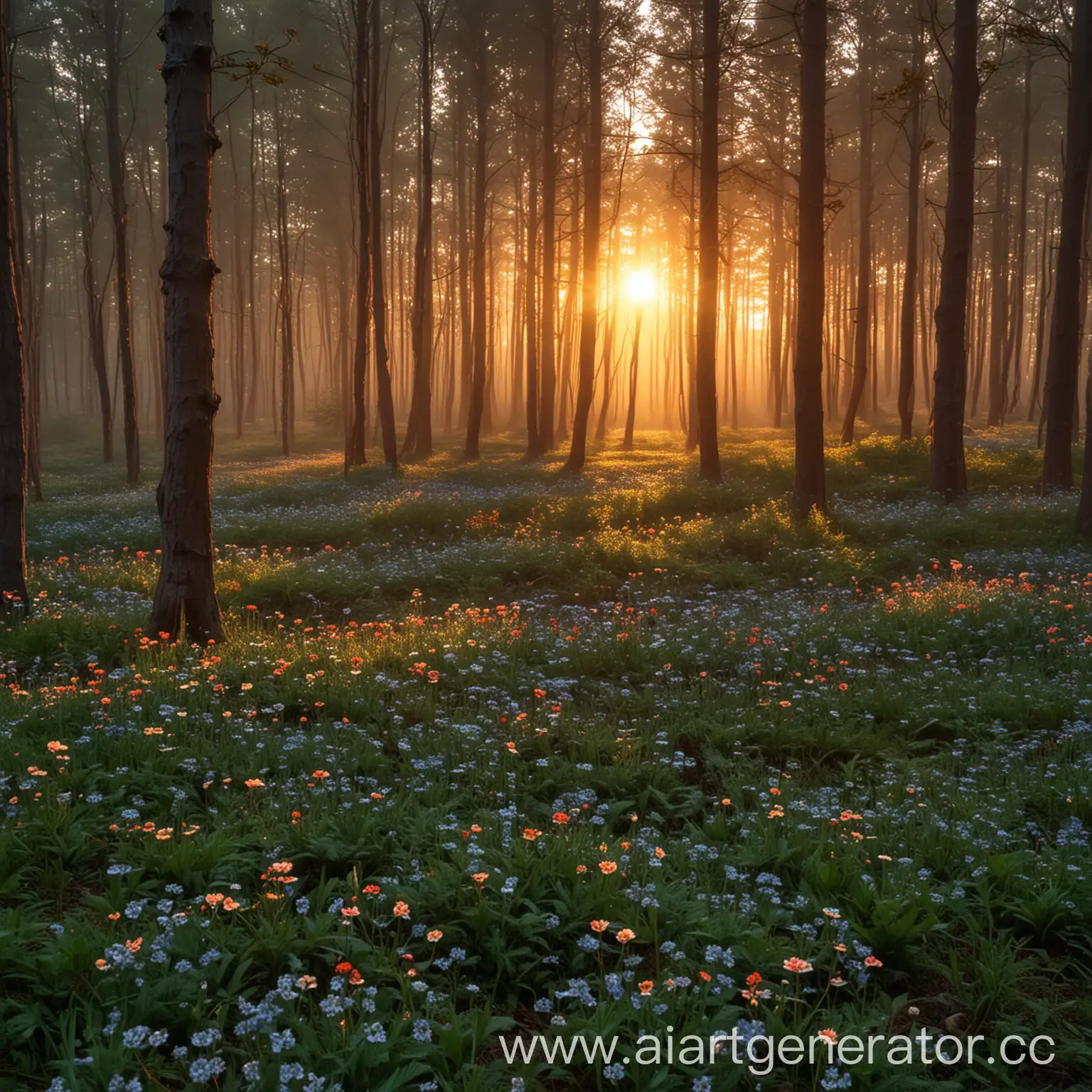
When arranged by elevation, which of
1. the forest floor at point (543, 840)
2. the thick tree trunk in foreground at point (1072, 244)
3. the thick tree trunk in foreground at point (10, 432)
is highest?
the thick tree trunk in foreground at point (1072, 244)

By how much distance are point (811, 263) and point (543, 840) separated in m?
12.6

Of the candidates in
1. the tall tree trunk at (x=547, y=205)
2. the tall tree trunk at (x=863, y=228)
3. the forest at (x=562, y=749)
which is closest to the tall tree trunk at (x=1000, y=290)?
the tall tree trunk at (x=863, y=228)

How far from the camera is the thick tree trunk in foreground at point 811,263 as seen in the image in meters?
13.5

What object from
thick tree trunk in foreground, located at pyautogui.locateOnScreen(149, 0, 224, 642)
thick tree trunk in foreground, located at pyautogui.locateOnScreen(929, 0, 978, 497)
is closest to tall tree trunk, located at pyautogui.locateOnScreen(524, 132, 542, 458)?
thick tree trunk in foreground, located at pyautogui.locateOnScreen(929, 0, 978, 497)

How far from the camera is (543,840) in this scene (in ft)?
12.5

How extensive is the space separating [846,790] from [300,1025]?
3.41m

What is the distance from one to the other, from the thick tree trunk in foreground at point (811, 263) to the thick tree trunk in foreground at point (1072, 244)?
4.08 metres

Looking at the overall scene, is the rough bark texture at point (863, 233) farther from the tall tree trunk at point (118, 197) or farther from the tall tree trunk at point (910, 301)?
the tall tree trunk at point (118, 197)

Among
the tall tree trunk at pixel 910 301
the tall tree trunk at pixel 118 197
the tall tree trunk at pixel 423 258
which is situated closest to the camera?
the tall tree trunk at pixel 118 197

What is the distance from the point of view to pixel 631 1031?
2.71 m

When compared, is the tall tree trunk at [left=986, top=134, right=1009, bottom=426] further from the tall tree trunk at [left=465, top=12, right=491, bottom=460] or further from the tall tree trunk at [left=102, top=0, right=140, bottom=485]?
the tall tree trunk at [left=102, top=0, right=140, bottom=485]

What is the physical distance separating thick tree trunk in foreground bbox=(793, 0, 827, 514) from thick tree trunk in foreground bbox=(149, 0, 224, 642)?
951cm

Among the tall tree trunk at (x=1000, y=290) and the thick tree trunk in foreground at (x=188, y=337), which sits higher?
the tall tree trunk at (x=1000, y=290)

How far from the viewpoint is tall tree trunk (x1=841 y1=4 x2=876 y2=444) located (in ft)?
77.5
